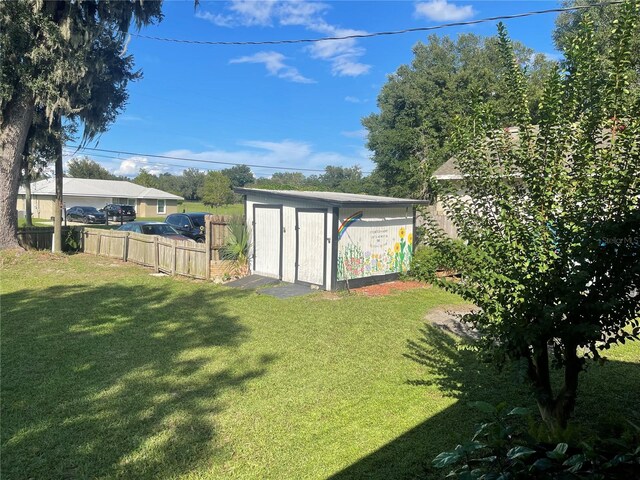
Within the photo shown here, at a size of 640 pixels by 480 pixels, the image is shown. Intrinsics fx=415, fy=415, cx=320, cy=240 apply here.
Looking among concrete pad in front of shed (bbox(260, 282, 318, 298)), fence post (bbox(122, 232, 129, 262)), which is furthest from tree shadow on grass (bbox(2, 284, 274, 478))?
fence post (bbox(122, 232, 129, 262))

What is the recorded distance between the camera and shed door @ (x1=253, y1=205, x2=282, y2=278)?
1210 cm

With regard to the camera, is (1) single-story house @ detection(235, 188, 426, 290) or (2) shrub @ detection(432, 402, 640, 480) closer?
(2) shrub @ detection(432, 402, 640, 480)

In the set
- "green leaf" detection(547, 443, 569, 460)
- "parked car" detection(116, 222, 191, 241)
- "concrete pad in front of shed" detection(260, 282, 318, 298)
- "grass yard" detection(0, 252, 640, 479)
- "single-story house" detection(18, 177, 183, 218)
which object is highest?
"single-story house" detection(18, 177, 183, 218)

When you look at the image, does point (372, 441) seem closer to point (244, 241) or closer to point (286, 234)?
point (286, 234)

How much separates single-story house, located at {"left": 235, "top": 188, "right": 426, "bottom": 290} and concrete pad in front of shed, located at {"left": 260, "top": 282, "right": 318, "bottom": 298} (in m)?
0.27

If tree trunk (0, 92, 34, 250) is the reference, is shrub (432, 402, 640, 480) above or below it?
below

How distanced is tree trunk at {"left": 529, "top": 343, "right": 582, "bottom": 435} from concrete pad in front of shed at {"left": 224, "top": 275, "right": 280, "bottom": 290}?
28.3 ft

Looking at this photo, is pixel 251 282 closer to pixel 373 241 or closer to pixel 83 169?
pixel 373 241

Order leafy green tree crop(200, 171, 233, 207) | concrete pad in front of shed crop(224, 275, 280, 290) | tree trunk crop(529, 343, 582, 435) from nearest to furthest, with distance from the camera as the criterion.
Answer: tree trunk crop(529, 343, 582, 435) → concrete pad in front of shed crop(224, 275, 280, 290) → leafy green tree crop(200, 171, 233, 207)

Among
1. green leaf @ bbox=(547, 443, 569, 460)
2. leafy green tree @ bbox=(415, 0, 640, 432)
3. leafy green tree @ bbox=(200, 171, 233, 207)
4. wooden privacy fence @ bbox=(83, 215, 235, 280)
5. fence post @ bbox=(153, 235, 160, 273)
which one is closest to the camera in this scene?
green leaf @ bbox=(547, 443, 569, 460)

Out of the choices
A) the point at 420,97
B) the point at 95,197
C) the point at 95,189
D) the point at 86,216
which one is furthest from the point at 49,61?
the point at 95,189

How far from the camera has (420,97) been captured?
30.3 metres

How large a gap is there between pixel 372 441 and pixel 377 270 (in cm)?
851

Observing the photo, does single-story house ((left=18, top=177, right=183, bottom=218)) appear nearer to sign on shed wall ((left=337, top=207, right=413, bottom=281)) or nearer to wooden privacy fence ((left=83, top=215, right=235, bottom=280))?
wooden privacy fence ((left=83, top=215, right=235, bottom=280))
